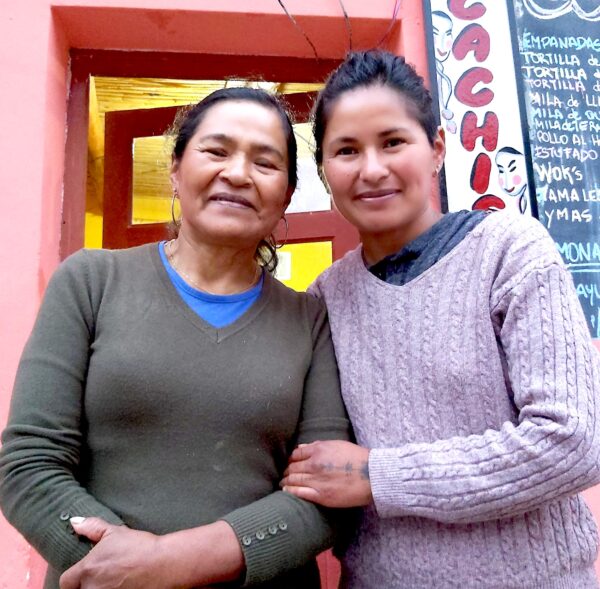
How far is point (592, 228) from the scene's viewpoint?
2164 millimetres

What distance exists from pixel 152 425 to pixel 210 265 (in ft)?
1.36

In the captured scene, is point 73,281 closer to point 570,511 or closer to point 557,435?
point 557,435

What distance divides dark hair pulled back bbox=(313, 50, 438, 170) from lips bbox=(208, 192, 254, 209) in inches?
11.1

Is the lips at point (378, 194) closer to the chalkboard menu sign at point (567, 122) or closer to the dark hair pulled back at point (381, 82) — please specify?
the dark hair pulled back at point (381, 82)

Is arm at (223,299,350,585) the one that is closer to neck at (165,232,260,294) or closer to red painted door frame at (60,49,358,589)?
neck at (165,232,260,294)

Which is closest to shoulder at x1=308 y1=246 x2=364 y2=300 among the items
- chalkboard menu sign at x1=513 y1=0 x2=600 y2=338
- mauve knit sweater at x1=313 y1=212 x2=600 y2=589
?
mauve knit sweater at x1=313 y1=212 x2=600 y2=589

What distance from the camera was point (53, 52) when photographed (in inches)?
85.1

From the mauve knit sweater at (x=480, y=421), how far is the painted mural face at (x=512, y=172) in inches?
35.2

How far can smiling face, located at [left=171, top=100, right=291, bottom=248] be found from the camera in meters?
1.40

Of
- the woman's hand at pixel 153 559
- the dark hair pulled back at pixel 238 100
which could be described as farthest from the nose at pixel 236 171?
the woman's hand at pixel 153 559

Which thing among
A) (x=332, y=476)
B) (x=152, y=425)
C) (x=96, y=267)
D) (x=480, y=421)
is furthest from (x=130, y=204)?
(x=480, y=421)

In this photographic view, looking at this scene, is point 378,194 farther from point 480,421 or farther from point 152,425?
point 152,425

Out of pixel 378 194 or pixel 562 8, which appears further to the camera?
pixel 562 8

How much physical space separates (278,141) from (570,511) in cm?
102
